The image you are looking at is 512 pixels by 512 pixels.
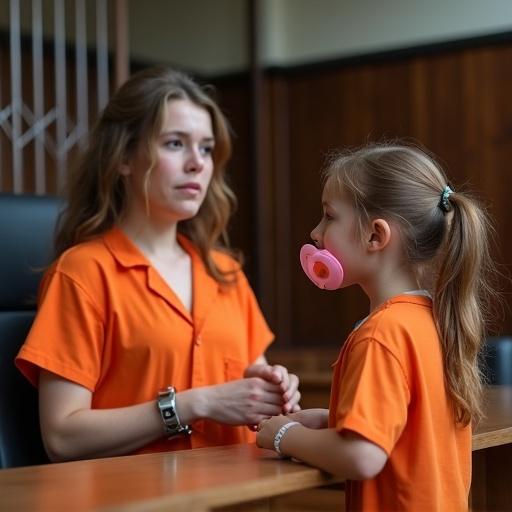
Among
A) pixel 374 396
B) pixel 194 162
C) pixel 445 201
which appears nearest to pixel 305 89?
pixel 194 162

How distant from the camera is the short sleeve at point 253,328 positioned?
2.20 m

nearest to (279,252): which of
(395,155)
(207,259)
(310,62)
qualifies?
(310,62)

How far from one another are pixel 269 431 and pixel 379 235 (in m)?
0.31

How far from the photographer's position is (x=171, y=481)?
4.06 ft

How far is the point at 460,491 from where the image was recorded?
1422mm

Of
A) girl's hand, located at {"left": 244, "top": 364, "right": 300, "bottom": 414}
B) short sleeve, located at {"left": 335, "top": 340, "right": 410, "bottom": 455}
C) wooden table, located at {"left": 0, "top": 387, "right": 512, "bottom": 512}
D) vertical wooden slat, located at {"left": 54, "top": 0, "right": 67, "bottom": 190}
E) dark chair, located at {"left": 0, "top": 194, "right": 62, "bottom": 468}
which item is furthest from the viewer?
vertical wooden slat, located at {"left": 54, "top": 0, "right": 67, "bottom": 190}

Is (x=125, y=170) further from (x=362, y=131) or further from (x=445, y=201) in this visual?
(x=362, y=131)

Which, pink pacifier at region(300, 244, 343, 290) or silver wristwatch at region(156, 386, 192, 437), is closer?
pink pacifier at region(300, 244, 343, 290)

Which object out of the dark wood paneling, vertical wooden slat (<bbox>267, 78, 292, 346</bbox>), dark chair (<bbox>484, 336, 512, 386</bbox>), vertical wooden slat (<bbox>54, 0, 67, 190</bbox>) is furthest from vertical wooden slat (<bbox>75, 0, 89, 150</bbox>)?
dark chair (<bbox>484, 336, 512, 386</bbox>)

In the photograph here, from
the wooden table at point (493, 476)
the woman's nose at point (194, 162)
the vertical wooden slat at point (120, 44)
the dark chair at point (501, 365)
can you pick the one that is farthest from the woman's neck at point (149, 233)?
the vertical wooden slat at point (120, 44)

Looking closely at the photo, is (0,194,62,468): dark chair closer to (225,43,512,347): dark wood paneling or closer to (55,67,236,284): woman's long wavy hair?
(55,67,236,284): woman's long wavy hair

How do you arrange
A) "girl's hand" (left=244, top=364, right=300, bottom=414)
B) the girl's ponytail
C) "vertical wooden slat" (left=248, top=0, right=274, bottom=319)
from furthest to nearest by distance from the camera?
"vertical wooden slat" (left=248, top=0, right=274, bottom=319) → "girl's hand" (left=244, top=364, right=300, bottom=414) → the girl's ponytail

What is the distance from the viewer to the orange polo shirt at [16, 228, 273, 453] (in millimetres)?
1883

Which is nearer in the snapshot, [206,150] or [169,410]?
[169,410]
